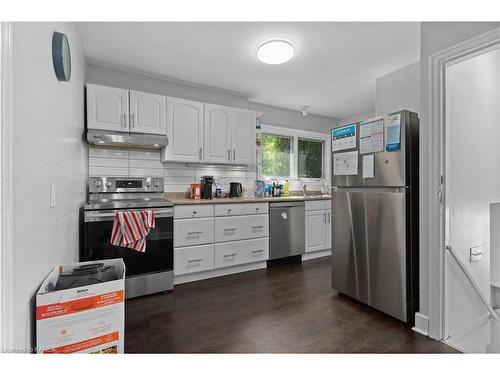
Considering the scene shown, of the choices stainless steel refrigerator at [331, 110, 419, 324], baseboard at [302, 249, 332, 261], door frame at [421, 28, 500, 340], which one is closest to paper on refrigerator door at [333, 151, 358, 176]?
stainless steel refrigerator at [331, 110, 419, 324]

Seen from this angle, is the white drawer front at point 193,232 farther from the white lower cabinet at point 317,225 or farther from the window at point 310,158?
the window at point 310,158

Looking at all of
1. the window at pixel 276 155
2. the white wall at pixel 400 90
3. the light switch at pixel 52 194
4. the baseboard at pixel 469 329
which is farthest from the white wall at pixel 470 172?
the window at pixel 276 155

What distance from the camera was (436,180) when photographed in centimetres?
176

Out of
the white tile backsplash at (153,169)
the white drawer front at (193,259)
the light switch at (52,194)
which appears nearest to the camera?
the light switch at (52,194)

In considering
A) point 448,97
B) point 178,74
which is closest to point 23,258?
point 448,97

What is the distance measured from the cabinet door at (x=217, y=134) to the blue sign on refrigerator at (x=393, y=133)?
79.2 inches

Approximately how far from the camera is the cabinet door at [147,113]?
285cm

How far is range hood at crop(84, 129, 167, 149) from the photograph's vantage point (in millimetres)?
2623

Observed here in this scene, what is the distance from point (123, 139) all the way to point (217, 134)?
115 cm

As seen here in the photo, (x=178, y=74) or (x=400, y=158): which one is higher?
(x=178, y=74)

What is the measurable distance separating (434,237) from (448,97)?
96 cm
